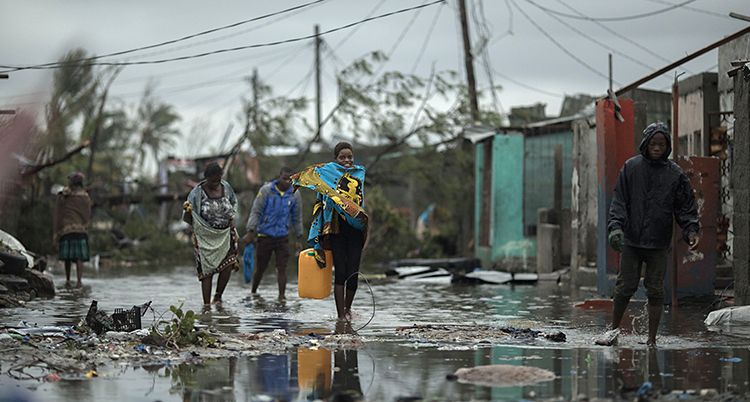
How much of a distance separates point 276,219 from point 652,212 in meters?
6.14

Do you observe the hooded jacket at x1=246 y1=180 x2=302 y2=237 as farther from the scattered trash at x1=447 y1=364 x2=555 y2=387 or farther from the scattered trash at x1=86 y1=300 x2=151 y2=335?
the scattered trash at x1=447 y1=364 x2=555 y2=387

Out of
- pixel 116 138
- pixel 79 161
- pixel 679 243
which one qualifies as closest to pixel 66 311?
pixel 679 243

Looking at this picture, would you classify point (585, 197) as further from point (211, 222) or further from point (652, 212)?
point (652, 212)

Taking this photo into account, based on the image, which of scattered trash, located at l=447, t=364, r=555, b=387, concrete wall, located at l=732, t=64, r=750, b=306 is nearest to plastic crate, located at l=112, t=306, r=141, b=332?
scattered trash, located at l=447, t=364, r=555, b=387

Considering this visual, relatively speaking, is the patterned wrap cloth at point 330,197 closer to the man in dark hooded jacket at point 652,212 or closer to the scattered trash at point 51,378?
the man in dark hooded jacket at point 652,212

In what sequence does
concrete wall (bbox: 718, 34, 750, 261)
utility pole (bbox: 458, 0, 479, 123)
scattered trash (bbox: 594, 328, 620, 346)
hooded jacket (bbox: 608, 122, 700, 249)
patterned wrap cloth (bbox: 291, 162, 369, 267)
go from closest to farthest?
scattered trash (bbox: 594, 328, 620, 346) < hooded jacket (bbox: 608, 122, 700, 249) < patterned wrap cloth (bbox: 291, 162, 369, 267) < concrete wall (bbox: 718, 34, 750, 261) < utility pole (bbox: 458, 0, 479, 123)

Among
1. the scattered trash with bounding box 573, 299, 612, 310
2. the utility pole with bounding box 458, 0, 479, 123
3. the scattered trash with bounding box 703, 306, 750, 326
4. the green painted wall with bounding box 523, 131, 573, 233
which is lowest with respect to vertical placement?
the scattered trash with bounding box 573, 299, 612, 310

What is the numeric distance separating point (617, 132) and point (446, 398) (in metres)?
7.91

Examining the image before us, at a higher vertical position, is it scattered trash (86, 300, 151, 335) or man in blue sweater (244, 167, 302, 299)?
man in blue sweater (244, 167, 302, 299)

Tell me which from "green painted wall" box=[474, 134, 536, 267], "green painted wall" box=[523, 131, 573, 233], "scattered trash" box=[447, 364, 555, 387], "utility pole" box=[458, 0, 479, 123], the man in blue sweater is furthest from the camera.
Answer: "utility pole" box=[458, 0, 479, 123]

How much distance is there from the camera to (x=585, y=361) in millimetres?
6125

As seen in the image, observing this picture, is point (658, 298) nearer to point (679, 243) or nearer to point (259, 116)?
point (679, 243)

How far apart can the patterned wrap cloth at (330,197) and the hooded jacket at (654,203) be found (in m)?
2.60

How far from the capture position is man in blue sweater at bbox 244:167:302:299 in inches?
466
